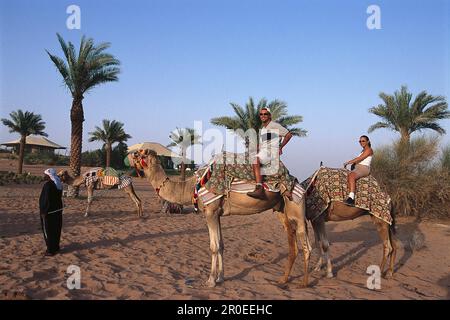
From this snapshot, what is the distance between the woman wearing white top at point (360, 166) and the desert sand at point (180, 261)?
1584 mm

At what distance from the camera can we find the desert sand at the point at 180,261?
215 inches

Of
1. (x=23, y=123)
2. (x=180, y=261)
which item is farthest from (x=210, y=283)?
(x=23, y=123)

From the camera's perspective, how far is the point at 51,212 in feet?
24.5

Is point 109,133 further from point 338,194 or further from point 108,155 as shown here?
point 338,194

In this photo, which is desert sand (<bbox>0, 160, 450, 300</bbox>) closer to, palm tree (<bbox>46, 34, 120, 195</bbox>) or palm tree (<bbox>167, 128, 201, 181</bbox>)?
palm tree (<bbox>46, 34, 120, 195</bbox>)

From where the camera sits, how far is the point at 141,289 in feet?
17.6

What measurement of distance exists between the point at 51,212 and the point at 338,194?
5634 mm

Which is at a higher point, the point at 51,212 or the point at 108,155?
the point at 108,155

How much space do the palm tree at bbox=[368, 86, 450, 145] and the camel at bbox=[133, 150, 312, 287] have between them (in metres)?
17.6

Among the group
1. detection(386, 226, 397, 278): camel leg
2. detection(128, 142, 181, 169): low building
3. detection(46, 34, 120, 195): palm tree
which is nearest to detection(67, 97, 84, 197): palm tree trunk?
detection(46, 34, 120, 195): palm tree

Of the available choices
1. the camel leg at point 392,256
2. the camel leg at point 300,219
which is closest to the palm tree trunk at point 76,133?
the camel leg at point 300,219

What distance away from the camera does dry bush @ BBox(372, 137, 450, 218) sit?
578 inches
